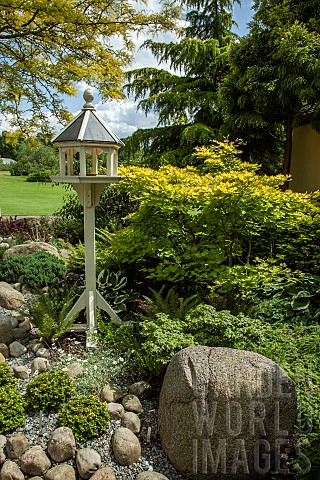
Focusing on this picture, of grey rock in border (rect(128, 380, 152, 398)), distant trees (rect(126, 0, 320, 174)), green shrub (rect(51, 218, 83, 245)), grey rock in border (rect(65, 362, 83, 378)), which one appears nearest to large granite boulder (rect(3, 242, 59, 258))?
green shrub (rect(51, 218, 83, 245))

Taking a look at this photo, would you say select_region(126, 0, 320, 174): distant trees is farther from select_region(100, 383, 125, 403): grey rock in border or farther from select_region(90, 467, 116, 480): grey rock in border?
select_region(90, 467, 116, 480): grey rock in border

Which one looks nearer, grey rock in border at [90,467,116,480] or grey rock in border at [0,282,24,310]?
grey rock in border at [90,467,116,480]

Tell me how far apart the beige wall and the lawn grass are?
740 centimetres

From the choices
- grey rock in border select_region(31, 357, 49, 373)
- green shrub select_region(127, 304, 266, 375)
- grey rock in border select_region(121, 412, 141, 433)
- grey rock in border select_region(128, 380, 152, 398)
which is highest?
green shrub select_region(127, 304, 266, 375)

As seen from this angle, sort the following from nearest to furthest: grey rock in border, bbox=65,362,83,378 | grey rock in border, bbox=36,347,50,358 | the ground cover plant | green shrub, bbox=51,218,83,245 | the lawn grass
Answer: the ground cover plant → grey rock in border, bbox=65,362,83,378 → grey rock in border, bbox=36,347,50,358 → green shrub, bbox=51,218,83,245 → the lawn grass

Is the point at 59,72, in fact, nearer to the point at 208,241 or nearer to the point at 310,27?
the point at 208,241

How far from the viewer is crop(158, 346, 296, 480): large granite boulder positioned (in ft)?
7.54

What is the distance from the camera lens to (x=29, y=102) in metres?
7.13

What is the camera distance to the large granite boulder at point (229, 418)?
2.30 m

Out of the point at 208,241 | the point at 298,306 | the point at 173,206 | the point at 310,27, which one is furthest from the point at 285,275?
the point at 310,27

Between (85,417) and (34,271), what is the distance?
2.55 metres

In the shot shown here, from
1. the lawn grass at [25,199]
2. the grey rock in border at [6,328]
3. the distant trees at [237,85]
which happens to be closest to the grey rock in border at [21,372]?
the grey rock in border at [6,328]

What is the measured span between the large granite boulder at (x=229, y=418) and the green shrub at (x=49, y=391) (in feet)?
2.66

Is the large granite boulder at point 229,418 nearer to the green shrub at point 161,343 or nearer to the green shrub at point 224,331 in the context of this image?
the green shrub at point 161,343
